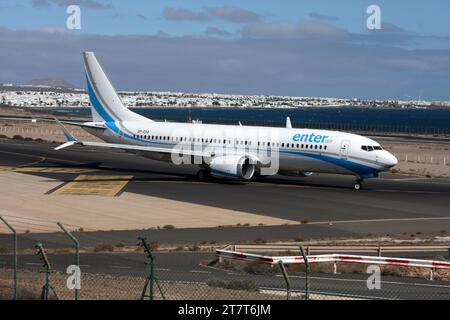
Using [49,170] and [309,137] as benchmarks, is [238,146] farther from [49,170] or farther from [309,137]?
[49,170]

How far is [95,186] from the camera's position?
188ft

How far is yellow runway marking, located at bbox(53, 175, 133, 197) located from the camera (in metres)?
54.0

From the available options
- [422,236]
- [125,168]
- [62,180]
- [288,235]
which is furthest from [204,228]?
[125,168]

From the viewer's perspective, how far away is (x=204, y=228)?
41.5 metres

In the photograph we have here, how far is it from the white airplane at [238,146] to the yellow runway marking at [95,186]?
8.30 ft

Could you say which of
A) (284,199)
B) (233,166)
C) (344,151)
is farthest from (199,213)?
(344,151)

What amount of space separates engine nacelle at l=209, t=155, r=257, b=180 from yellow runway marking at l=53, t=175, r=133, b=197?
6.45m

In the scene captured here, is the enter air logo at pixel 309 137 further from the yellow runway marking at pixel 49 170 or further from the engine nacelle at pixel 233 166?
the yellow runway marking at pixel 49 170

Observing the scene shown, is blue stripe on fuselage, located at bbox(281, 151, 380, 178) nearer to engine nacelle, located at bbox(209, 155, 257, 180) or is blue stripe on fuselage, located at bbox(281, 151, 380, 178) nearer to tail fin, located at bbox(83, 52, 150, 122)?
engine nacelle, located at bbox(209, 155, 257, 180)

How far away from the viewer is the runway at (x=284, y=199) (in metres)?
39.8

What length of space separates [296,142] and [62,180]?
55.8ft

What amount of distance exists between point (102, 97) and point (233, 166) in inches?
635
